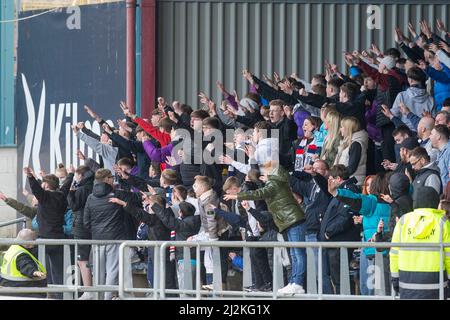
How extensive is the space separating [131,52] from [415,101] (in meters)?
7.91

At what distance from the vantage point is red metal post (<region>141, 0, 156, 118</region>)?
25.8 metres

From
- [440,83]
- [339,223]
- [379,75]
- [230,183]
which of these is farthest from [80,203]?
[440,83]

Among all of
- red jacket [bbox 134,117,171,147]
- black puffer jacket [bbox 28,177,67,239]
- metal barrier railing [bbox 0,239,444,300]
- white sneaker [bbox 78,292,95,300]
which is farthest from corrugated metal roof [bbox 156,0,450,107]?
metal barrier railing [bbox 0,239,444,300]

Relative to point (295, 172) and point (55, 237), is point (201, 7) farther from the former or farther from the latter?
point (295, 172)

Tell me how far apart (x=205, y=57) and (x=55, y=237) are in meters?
5.56

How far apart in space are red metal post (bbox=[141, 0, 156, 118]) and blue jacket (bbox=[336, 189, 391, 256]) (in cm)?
911

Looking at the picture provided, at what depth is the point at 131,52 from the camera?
26.2 meters

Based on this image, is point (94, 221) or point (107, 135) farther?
point (107, 135)

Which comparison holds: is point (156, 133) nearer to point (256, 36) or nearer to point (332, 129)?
point (332, 129)

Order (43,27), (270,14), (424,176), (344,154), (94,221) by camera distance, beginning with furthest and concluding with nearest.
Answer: (43,27), (270,14), (94,221), (344,154), (424,176)

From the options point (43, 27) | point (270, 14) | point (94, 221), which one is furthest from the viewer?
point (43, 27)

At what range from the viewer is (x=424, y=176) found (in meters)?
16.5
